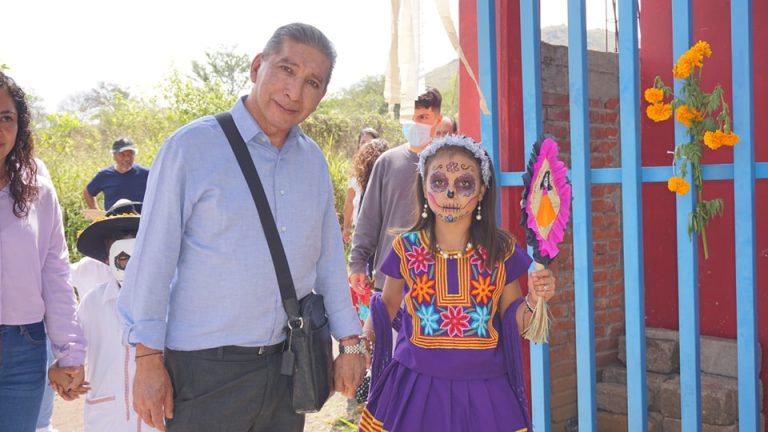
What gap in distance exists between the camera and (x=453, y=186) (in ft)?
9.41

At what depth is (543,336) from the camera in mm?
2658

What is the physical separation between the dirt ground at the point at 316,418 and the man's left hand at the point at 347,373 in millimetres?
2544

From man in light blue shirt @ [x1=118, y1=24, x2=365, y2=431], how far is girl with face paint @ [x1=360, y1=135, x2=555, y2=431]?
0.57 metres

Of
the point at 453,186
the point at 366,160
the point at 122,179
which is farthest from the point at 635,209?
the point at 122,179

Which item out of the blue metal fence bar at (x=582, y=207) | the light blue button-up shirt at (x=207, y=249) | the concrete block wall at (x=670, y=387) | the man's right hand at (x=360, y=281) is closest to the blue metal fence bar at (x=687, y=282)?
the blue metal fence bar at (x=582, y=207)

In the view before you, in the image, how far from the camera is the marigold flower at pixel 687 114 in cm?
301

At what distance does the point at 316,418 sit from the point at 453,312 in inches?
107

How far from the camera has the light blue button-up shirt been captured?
83.3 inches

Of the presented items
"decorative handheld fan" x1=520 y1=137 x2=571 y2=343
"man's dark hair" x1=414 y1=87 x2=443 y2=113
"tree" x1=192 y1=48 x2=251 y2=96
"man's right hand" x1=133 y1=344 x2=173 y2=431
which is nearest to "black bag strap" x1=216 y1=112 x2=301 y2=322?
"man's right hand" x1=133 y1=344 x2=173 y2=431

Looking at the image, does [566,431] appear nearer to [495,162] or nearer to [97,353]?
[495,162]

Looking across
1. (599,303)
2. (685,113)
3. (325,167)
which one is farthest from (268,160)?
(599,303)

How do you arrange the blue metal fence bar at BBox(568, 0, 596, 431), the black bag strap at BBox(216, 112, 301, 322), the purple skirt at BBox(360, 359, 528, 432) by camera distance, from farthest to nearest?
the blue metal fence bar at BBox(568, 0, 596, 431)
the purple skirt at BBox(360, 359, 528, 432)
the black bag strap at BBox(216, 112, 301, 322)

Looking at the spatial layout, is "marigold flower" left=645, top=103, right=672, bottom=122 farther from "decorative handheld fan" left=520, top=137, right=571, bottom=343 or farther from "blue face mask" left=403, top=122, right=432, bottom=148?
"blue face mask" left=403, top=122, right=432, bottom=148

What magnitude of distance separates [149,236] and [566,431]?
3290mm
